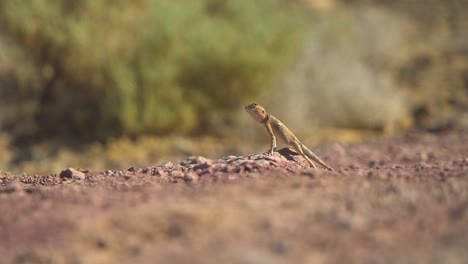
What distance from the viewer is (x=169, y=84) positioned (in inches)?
599

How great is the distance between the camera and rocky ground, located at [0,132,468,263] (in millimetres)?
3016

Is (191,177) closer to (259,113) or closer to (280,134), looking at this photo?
(280,134)

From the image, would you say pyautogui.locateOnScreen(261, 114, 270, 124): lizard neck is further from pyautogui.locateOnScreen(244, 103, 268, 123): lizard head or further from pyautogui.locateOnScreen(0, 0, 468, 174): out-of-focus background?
pyautogui.locateOnScreen(0, 0, 468, 174): out-of-focus background

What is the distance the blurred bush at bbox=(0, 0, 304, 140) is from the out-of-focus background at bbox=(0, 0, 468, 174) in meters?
0.02

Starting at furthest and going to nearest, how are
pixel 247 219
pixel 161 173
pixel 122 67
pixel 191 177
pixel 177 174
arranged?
pixel 122 67 → pixel 161 173 → pixel 177 174 → pixel 191 177 → pixel 247 219

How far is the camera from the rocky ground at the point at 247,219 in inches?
119

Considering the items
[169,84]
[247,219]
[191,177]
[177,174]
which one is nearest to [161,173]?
[177,174]

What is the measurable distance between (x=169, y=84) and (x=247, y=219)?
12025 millimetres

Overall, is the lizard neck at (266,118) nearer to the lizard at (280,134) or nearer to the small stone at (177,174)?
the lizard at (280,134)

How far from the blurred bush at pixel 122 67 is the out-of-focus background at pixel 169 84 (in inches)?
0.9

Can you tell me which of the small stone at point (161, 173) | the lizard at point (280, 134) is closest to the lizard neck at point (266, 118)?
the lizard at point (280, 134)

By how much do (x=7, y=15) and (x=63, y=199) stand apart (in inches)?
446

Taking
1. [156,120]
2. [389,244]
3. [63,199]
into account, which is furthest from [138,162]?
[389,244]

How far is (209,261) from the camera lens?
291 centimetres
